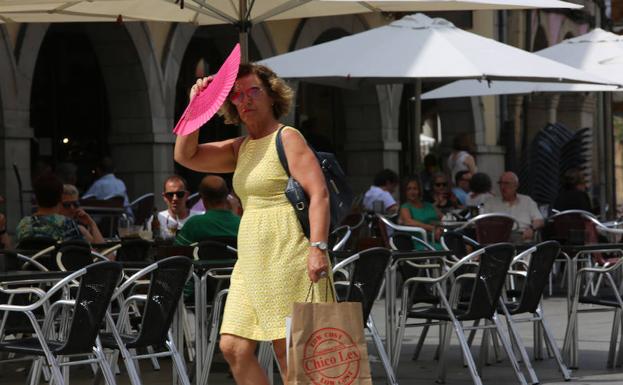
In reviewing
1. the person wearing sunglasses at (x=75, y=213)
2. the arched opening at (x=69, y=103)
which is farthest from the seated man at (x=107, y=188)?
the person wearing sunglasses at (x=75, y=213)

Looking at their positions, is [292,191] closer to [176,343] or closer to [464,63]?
[176,343]

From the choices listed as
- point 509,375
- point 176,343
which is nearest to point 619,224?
point 509,375

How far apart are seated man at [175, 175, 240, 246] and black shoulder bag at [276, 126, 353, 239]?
3.15 metres

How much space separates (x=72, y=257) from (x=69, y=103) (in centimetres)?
1209

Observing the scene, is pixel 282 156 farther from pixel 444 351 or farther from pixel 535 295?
pixel 535 295

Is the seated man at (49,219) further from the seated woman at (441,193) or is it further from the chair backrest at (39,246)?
the seated woman at (441,193)

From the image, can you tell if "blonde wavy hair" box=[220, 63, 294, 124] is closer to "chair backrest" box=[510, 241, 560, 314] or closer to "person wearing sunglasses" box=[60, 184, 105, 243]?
"chair backrest" box=[510, 241, 560, 314]

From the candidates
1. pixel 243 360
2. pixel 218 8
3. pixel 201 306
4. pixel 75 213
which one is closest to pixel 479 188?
pixel 218 8

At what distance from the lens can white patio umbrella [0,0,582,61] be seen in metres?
11.2

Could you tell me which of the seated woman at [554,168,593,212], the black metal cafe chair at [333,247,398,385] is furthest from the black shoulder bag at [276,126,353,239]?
the seated woman at [554,168,593,212]

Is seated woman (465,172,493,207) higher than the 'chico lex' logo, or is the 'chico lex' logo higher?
seated woman (465,172,493,207)

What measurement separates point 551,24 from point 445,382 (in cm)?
2408

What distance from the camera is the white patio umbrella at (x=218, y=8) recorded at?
11.2 meters

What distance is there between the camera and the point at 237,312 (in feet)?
21.3
